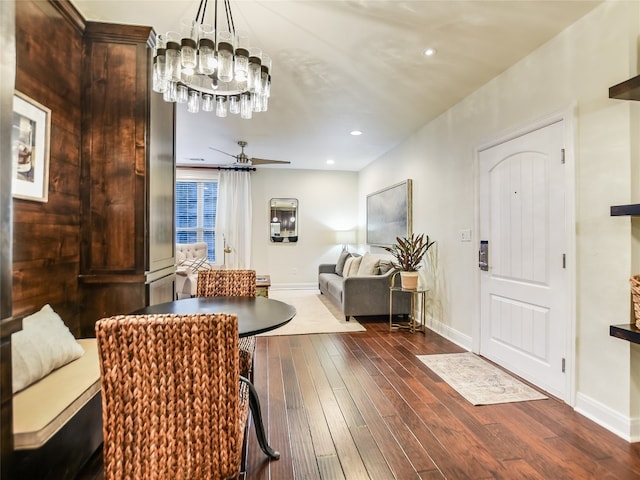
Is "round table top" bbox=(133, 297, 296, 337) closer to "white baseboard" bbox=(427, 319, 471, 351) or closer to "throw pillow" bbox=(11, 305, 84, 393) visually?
"throw pillow" bbox=(11, 305, 84, 393)

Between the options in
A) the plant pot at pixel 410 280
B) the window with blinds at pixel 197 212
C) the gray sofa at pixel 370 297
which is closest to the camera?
the plant pot at pixel 410 280

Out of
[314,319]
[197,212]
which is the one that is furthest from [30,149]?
[197,212]

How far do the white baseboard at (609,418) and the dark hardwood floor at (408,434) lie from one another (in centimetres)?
5

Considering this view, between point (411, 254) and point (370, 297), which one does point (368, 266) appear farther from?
point (411, 254)

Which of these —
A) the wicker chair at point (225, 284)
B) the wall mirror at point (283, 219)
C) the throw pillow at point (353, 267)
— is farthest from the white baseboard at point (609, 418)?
the wall mirror at point (283, 219)

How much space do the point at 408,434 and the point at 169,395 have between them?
1.45 meters

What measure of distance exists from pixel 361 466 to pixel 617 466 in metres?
1.28

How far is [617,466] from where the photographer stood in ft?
5.35

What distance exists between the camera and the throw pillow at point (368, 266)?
15.6 ft

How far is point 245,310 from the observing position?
192 cm

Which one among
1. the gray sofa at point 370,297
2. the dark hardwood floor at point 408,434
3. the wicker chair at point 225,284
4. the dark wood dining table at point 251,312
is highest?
the wicker chair at point 225,284

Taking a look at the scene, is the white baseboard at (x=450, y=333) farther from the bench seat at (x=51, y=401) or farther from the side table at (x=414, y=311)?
the bench seat at (x=51, y=401)

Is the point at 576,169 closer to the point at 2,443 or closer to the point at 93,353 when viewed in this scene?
the point at 2,443

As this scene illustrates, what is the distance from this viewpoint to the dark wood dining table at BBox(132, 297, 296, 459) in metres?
1.54
